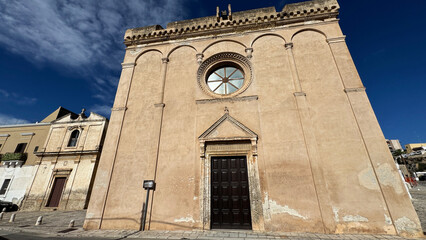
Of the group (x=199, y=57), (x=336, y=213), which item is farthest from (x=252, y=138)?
(x=199, y=57)

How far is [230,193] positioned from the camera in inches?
258

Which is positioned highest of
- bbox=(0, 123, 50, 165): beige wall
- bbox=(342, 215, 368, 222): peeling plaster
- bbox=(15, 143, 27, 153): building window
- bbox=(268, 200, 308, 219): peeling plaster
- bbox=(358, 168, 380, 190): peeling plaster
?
bbox=(0, 123, 50, 165): beige wall

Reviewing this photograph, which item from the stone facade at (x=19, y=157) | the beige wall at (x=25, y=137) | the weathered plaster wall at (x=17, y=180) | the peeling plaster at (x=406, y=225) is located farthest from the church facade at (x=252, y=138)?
the beige wall at (x=25, y=137)

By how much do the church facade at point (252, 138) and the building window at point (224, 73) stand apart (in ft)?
0.17

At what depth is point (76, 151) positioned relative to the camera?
53.3 feet

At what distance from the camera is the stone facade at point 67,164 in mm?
14930

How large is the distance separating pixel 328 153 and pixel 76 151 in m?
19.2

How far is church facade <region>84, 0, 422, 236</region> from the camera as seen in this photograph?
5.85 metres

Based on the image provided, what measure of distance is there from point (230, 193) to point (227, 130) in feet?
7.69

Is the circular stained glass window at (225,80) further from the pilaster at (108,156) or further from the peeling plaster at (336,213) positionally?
the peeling plaster at (336,213)

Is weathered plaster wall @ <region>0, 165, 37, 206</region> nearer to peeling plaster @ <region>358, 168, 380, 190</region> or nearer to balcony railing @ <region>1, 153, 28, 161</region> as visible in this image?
balcony railing @ <region>1, 153, 28, 161</region>

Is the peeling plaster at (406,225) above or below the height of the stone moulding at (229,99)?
below

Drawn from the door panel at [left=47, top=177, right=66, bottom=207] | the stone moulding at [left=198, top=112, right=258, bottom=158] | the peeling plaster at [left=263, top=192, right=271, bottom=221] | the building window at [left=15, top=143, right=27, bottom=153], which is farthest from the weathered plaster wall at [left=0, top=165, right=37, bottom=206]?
the peeling plaster at [left=263, top=192, right=271, bottom=221]

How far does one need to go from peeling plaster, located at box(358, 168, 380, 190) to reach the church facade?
0.12ft
